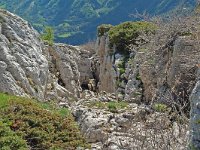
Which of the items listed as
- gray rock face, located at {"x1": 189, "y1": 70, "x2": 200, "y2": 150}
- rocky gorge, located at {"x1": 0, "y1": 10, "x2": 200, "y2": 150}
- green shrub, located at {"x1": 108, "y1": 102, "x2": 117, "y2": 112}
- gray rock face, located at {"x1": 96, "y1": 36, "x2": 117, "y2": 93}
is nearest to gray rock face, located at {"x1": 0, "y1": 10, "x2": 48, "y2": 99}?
rocky gorge, located at {"x1": 0, "y1": 10, "x2": 200, "y2": 150}

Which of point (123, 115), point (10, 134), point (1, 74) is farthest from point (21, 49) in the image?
point (10, 134)

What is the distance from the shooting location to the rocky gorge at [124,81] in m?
14.1

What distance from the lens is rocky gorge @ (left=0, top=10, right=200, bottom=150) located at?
14102 mm

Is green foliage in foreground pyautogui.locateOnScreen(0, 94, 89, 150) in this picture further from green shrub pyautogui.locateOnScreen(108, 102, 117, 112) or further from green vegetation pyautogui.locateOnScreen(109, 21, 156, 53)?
green vegetation pyautogui.locateOnScreen(109, 21, 156, 53)

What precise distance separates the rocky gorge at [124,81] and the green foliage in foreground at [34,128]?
2.13 ft

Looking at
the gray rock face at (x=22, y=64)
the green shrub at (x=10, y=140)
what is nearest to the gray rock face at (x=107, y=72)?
the gray rock face at (x=22, y=64)

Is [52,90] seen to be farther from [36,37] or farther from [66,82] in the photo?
[66,82]

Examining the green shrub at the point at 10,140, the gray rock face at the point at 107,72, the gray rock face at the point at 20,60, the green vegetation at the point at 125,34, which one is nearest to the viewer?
the green shrub at the point at 10,140

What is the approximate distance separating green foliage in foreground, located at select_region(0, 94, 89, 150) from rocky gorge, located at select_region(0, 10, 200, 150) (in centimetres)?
65

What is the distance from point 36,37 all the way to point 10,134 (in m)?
14.1

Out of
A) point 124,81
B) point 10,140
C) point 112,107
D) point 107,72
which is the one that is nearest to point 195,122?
point 10,140

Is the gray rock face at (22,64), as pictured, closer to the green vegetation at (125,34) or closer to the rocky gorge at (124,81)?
the rocky gorge at (124,81)

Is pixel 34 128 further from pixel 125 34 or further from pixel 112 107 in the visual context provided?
pixel 125 34

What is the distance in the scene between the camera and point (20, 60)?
22953 mm
